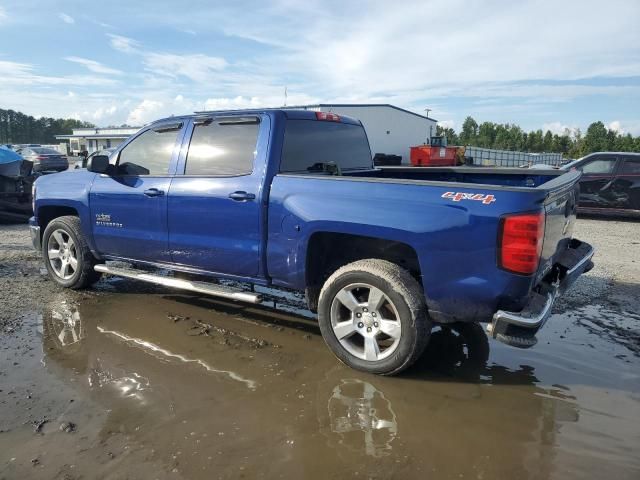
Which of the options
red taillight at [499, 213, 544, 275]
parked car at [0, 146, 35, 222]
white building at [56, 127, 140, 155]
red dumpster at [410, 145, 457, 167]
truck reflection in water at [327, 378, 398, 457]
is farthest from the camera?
white building at [56, 127, 140, 155]

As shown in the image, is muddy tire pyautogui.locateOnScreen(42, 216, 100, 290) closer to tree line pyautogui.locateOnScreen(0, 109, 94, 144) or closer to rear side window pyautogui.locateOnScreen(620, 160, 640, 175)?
rear side window pyautogui.locateOnScreen(620, 160, 640, 175)

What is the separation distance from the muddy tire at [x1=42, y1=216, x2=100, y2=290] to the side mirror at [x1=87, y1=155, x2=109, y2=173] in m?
0.88

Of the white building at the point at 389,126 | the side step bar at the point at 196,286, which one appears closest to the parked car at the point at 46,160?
the white building at the point at 389,126

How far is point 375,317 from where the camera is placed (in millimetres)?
3633

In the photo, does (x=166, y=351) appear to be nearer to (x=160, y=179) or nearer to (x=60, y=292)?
(x=160, y=179)

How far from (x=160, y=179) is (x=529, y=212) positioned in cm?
336

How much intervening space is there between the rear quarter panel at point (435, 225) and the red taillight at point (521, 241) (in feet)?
0.16

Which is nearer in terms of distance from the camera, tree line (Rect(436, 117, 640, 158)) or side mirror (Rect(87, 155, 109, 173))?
side mirror (Rect(87, 155, 109, 173))

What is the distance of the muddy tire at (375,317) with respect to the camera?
3.45 m

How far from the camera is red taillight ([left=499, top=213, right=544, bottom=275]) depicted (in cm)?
302

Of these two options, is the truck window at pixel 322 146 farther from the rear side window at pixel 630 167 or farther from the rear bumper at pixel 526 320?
the rear side window at pixel 630 167

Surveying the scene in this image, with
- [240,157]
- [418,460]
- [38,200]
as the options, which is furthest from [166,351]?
Answer: [38,200]

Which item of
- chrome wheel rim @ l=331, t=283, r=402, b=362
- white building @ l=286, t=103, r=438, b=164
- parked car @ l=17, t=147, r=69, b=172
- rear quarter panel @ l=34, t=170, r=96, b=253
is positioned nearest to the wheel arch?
chrome wheel rim @ l=331, t=283, r=402, b=362

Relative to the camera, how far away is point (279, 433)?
2914 mm
